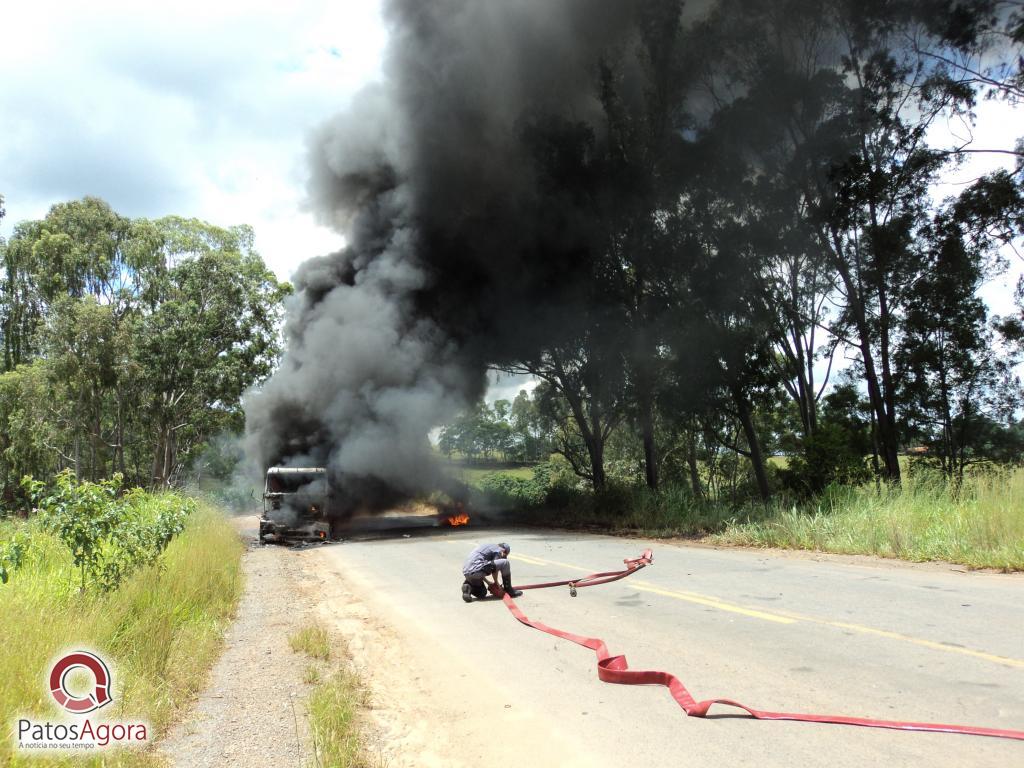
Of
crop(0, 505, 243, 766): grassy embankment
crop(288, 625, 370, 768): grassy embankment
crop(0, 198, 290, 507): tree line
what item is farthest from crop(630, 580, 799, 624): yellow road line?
crop(0, 198, 290, 507): tree line

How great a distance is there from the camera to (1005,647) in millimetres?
4391

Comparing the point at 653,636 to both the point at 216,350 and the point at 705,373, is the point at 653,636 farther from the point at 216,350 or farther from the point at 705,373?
the point at 216,350

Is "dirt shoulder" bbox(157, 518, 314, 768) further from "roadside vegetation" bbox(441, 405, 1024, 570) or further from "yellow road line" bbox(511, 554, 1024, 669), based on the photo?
"roadside vegetation" bbox(441, 405, 1024, 570)

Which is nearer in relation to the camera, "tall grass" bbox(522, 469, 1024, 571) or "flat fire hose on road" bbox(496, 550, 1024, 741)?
"flat fire hose on road" bbox(496, 550, 1024, 741)

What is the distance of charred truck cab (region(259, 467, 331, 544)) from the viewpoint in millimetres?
17031

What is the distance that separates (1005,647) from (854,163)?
13615 millimetres

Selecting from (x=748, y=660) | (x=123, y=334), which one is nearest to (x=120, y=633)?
(x=748, y=660)

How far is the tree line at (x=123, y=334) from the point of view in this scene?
72.9 ft

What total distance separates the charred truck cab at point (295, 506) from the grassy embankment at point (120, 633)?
9.24 meters

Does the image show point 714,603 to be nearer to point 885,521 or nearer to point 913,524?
point 913,524

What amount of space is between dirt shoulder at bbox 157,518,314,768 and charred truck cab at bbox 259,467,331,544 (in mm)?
9920

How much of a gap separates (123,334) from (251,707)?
22.0 m

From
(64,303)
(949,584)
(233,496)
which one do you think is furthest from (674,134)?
(233,496)

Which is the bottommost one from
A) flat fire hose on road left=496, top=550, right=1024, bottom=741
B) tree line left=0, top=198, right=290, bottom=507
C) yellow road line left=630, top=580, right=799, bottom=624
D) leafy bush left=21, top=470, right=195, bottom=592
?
yellow road line left=630, top=580, right=799, bottom=624
